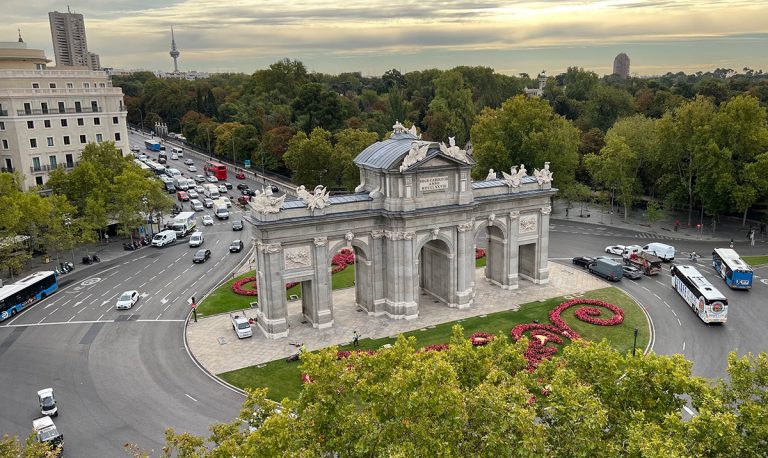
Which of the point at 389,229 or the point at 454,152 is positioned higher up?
the point at 454,152

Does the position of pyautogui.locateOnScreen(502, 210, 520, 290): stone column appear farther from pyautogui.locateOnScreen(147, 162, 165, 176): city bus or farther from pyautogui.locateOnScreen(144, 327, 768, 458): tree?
pyautogui.locateOnScreen(147, 162, 165, 176): city bus

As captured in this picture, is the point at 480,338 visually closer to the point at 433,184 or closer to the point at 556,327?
the point at 556,327

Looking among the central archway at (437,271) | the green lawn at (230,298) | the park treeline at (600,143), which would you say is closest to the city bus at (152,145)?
the park treeline at (600,143)

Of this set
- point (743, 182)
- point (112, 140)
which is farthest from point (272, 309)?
point (743, 182)

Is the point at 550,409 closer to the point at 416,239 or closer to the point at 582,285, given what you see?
the point at 416,239

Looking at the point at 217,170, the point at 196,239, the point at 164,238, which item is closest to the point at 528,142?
the point at 196,239
